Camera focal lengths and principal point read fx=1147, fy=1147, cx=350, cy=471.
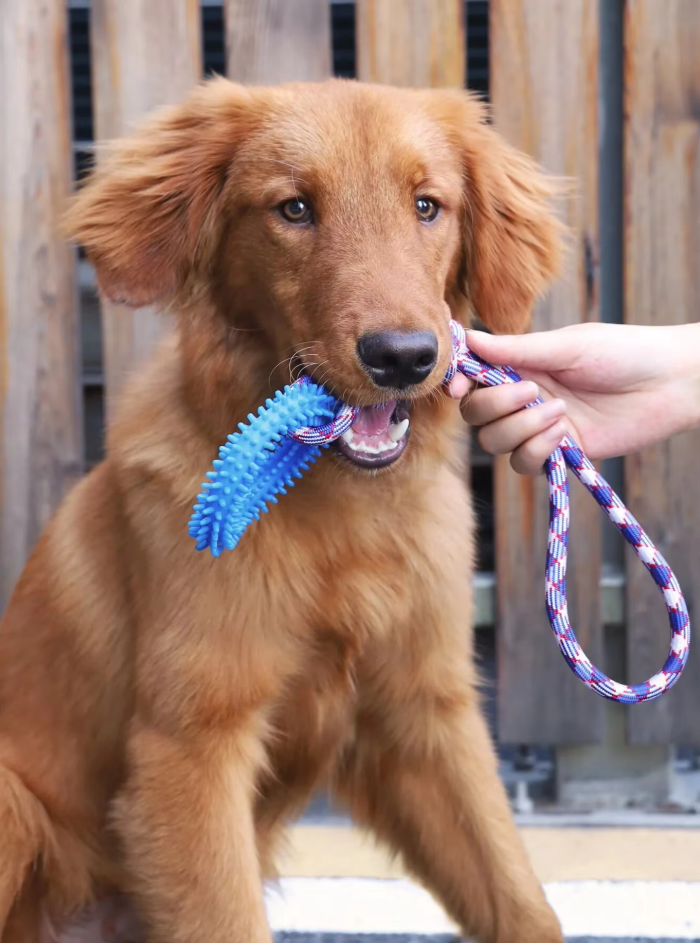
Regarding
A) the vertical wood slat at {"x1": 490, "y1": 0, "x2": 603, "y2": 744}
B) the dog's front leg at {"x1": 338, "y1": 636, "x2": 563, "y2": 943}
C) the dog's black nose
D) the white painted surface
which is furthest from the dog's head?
the white painted surface

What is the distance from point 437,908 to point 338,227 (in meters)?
1.75

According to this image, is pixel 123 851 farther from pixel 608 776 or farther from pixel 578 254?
pixel 578 254

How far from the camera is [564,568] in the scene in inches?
83.7

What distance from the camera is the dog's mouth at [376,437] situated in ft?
6.93

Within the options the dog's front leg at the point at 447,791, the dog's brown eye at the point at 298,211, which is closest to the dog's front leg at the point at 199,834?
the dog's front leg at the point at 447,791

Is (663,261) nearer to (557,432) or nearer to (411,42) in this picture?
(411,42)

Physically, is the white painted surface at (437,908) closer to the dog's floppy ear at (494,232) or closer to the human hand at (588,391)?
the human hand at (588,391)

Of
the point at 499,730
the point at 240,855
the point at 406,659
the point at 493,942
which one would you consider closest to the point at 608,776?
the point at 499,730

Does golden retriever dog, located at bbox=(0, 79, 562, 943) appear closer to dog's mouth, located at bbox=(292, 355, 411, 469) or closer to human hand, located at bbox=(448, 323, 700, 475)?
dog's mouth, located at bbox=(292, 355, 411, 469)

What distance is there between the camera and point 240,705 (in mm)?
2211

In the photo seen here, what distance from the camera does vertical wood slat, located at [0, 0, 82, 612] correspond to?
10.9ft

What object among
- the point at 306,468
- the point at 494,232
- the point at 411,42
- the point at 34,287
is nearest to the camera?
the point at 306,468

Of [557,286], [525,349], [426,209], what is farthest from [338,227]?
[557,286]

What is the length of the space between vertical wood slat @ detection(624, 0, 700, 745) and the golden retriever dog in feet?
2.70
